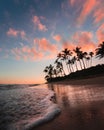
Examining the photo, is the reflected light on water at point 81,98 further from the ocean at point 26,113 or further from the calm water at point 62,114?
the ocean at point 26,113

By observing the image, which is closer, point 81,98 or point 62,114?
point 62,114

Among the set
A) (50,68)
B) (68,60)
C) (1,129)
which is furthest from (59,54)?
(1,129)

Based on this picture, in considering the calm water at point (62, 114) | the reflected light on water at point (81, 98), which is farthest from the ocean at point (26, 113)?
the reflected light on water at point (81, 98)

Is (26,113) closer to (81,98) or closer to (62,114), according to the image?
(62,114)

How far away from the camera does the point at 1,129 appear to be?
7598 millimetres

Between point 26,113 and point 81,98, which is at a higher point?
point 81,98

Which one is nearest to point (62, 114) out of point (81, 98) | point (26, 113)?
point (26, 113)

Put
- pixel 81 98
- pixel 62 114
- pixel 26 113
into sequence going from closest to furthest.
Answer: pixel 62 114
pixel 26 113
pixel 81 98

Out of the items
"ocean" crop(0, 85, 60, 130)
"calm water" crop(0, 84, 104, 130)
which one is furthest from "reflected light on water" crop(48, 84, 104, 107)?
"ocean" crop(0, 85, 60, 130)

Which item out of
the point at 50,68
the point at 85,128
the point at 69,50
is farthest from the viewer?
the point at 50,68

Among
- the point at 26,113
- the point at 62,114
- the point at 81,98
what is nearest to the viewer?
the point at 62,114

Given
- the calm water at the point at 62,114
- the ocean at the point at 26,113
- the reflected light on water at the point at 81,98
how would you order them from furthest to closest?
the reflected light on water at the point at 81,98, the ocean at the point at 26,113, the calm water at the point at 62,114

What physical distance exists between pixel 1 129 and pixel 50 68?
14141cm

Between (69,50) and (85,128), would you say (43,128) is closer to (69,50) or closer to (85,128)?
(85,128)
